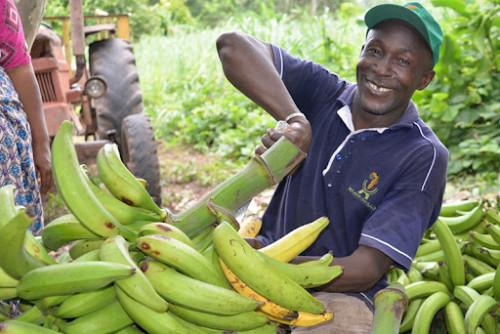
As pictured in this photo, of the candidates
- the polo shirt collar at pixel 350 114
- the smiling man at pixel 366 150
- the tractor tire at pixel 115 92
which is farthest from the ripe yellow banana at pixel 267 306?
the tractor tire at pixel 115 92

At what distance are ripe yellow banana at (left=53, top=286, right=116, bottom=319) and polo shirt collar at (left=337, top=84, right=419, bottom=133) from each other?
1492mm

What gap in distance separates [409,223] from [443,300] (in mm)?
972

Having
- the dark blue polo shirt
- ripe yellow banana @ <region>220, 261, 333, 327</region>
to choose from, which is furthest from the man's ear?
ripe yellow banana @ <region>220, 261, 333, 327</region>

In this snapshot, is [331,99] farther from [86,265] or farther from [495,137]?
[495,137]

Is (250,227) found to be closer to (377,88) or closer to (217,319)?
(377,88)

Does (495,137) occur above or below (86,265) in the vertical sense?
below

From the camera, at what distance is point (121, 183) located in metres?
1.88

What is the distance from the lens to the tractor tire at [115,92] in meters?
6.39

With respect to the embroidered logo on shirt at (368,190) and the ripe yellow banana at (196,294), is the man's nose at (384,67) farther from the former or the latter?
the ripe yellow banana at (196,294)

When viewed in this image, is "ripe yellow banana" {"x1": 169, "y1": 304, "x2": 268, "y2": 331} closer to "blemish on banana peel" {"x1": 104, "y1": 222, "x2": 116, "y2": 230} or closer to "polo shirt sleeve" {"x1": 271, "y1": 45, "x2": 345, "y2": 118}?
"blemish on banana peel" {"x1": 104, "y1": 222, "x2": 116, "y2": 230}

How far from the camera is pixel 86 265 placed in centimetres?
157

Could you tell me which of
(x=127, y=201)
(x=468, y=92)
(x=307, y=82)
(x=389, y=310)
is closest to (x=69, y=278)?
(x=127, y=201)

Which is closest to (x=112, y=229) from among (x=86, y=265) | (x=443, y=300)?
(x=86, y=265)

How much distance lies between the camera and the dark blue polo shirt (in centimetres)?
253
